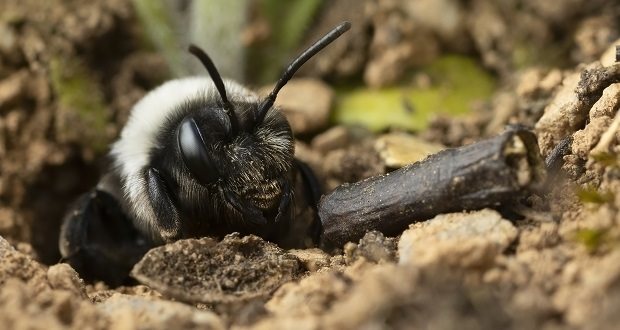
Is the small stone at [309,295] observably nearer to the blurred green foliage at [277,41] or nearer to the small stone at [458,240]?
the small stone at [458,240]

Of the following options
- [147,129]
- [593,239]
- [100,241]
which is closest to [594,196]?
[593,239]

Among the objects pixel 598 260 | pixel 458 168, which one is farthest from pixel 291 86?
pixel 598 260

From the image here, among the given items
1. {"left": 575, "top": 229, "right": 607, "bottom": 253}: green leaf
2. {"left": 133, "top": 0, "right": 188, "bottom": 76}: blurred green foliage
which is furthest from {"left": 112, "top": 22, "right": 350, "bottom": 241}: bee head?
{"left": 575, "top": 229, "right": 607, "bottom": 253}: green leaf

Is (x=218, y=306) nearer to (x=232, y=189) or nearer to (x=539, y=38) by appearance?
(x=232, y=189)

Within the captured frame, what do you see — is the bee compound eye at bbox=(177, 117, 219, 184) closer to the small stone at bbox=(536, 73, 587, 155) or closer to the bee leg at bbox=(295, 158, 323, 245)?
the bee leg at bbox=(295, 158, 323, 245)

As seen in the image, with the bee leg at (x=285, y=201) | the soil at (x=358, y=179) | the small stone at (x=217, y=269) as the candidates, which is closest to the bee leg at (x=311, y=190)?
the bee leg at (x=285, y=201)
